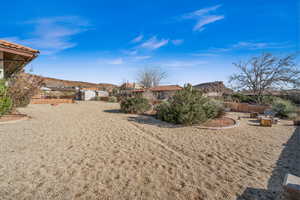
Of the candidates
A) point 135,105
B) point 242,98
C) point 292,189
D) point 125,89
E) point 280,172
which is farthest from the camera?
point 125,89

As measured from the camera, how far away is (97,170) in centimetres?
283

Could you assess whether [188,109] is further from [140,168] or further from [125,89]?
[125,89]

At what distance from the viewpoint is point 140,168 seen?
2.96m

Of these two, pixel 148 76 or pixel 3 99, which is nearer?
pixel 3 99

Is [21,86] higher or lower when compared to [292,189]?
higher

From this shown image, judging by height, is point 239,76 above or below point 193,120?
above

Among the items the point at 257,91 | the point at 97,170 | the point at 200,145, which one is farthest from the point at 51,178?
the point at 257,91

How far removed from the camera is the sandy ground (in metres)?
2.21

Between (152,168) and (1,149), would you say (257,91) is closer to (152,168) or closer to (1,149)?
(152,168)

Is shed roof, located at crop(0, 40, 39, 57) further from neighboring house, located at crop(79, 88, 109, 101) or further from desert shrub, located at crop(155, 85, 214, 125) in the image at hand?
neighboring house, located at crop(79, 88, 109, 101)

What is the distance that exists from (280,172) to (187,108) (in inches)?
172

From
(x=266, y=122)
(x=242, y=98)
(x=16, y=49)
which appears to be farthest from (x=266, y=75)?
(x=16, y=49)

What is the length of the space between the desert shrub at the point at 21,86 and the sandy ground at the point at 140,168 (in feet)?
20.5

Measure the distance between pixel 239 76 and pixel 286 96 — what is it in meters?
5.63
